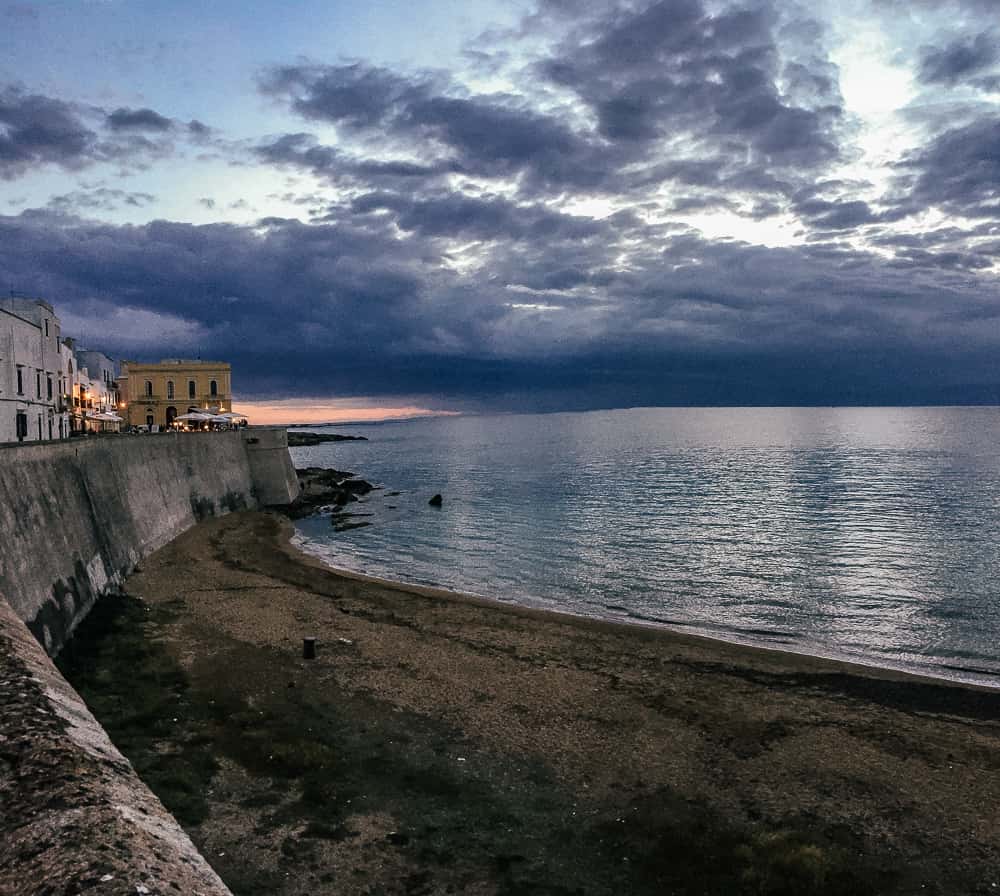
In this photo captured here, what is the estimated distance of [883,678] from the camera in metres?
20.8

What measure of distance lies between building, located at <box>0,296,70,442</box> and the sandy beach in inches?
736

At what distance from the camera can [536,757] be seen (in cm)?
1482

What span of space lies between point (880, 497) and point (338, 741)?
62202 mm

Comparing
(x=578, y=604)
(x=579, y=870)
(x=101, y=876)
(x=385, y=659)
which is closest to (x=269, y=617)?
(x=385, y=659)

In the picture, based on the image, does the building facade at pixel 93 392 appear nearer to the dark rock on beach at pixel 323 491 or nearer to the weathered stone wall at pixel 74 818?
the dark rock on beach at pixel 323 491

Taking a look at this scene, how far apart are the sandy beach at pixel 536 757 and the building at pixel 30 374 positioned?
61.3 feet

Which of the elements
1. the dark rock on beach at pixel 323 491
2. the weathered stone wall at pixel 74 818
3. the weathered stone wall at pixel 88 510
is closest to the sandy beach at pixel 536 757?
the weathered stone wall at pixel 88 510

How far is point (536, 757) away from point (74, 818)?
12.5 meters

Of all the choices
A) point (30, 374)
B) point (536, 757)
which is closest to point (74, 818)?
point (536, 757)

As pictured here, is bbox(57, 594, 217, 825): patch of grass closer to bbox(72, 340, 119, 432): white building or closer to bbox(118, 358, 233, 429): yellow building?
bbox(72, 340, 119, 432): white building

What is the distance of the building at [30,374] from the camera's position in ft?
118

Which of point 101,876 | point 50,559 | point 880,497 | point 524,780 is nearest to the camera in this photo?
point 101,876

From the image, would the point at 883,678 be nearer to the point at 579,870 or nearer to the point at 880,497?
the point at 579,870

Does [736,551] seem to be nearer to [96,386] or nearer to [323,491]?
[323,491]
